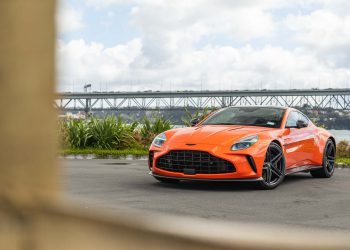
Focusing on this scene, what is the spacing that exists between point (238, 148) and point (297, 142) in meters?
1.69

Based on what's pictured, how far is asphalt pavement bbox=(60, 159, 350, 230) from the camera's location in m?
6.51

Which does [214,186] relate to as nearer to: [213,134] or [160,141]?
[213,134]

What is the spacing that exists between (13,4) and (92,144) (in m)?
19.5

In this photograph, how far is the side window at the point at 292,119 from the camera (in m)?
9.98

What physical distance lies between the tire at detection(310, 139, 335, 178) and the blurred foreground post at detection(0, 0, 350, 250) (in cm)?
1066

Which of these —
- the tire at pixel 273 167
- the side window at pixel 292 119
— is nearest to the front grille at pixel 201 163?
the tire at pixel 273 167

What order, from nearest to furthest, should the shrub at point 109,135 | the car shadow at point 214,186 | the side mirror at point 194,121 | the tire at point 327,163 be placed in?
the car shadow at point 214,186 < the side mirror at point 194,121 < the tire at point 327,163 < the shrub at point 109,135

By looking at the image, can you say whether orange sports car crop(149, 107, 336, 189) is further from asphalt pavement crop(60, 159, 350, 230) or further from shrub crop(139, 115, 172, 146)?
shrub crop(139, 115, 172, 146)

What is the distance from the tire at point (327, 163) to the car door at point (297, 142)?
1.93 feet

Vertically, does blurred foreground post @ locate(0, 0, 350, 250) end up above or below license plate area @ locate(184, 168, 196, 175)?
above

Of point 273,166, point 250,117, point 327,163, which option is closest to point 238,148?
point 273,166

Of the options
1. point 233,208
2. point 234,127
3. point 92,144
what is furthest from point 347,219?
point 92,144

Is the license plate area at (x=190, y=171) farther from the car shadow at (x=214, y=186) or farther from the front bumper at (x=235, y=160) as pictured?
the car shadow at (x=214, y=186)

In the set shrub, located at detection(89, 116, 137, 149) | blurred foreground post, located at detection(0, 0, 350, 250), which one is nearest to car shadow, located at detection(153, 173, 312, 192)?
blurred foreground post, located at detection(0, 0, 350, 250)
